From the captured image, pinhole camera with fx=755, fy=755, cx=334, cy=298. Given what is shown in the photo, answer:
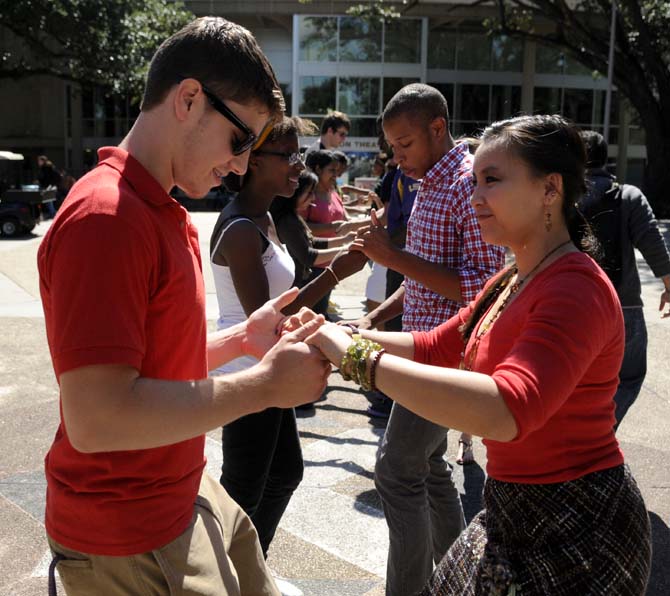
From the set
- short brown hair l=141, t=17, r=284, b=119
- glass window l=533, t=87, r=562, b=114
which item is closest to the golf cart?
short brown hair l=141, t=17, r=284, b=119

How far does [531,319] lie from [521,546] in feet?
2.09

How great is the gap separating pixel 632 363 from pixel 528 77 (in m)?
35.4

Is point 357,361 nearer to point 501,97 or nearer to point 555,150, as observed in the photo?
point 555,150

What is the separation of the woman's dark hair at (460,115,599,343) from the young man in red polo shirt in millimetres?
720

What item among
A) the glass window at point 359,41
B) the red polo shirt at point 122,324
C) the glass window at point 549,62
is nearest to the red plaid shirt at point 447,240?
the red polo shirt at point 122,324

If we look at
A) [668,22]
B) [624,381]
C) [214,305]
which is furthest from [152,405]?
[668,22]

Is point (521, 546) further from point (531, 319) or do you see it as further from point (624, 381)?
point (624, 381)

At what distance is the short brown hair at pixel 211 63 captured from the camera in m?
1.85

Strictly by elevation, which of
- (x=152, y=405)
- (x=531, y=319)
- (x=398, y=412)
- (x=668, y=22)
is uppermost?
(x=668, y=22)

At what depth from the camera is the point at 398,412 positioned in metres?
3.12

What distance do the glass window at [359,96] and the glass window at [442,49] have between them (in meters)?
3.89

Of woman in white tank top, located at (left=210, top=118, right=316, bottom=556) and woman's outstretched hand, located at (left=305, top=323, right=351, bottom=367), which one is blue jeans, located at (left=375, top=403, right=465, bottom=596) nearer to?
woman in white tank top, located at (left=210, top=118, right=316, bottom=556)

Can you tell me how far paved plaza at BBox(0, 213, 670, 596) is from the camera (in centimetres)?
374

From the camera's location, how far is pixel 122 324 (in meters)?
1.60
